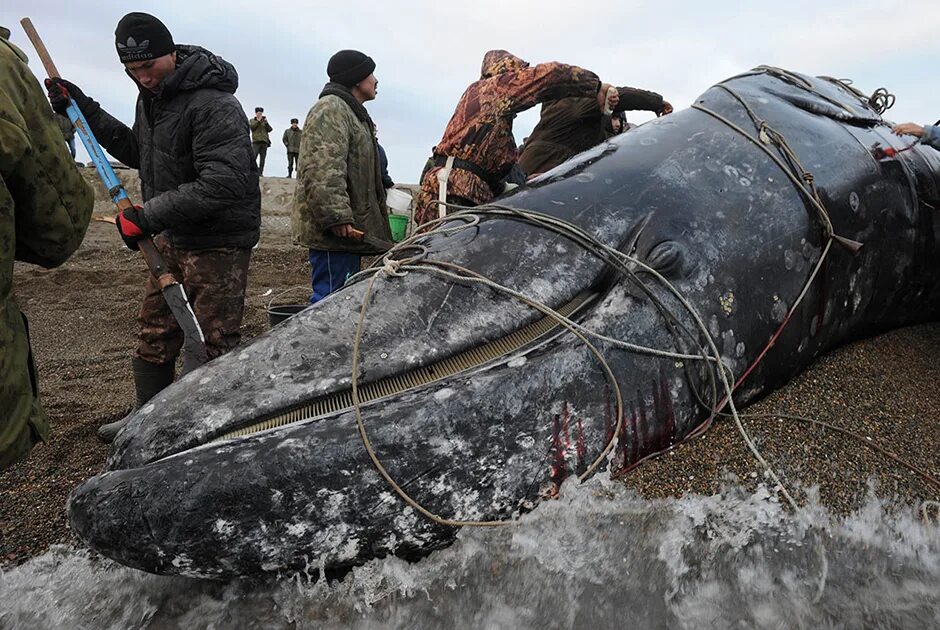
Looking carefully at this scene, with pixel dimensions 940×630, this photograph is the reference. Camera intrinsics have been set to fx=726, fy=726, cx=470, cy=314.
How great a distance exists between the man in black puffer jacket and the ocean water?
1736 millimetres

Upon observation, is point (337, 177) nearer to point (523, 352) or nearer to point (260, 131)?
point (523, 352)

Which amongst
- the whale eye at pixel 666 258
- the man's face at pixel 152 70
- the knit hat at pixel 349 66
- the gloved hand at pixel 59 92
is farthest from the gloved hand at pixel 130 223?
the whale eye at pixel 666 258

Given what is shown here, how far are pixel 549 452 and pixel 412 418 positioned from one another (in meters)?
0.48

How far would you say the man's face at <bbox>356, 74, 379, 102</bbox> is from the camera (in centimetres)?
551

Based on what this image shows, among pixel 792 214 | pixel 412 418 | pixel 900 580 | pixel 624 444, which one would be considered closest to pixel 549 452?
pixel 624 444

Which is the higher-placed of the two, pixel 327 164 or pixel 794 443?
pixel 327 164

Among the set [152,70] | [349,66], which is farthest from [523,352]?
[349,66]

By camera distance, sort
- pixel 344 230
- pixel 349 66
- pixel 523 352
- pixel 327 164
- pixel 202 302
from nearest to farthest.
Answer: pixel 523 352 → pixel 202 302 → pixel 327 164 → pixel 344 230 → pixel 349 66

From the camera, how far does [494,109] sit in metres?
4.51

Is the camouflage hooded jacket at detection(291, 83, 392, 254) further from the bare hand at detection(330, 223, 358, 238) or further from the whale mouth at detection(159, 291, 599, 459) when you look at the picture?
the whale mouth at detection(159, 291, 599, 459)

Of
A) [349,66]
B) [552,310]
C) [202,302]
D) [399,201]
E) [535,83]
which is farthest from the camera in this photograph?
[399,201]

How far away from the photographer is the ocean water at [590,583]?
2234 mm

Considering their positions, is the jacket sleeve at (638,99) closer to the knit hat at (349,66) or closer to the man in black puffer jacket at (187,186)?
the knit hat at (349,66)

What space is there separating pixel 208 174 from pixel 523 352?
7.94 feet
